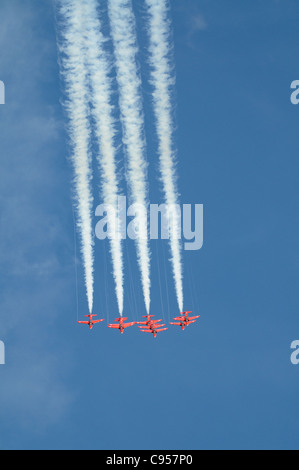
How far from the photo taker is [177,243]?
59562mm

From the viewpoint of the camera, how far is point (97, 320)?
2520 inches

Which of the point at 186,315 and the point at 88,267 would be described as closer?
the point at 88,267

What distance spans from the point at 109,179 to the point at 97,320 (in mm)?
14169

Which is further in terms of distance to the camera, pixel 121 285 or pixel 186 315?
pixel 186 315

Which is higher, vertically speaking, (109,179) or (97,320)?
(109,179)

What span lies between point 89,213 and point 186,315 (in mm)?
14731

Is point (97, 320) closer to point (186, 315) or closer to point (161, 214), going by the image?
point (186, 315)
